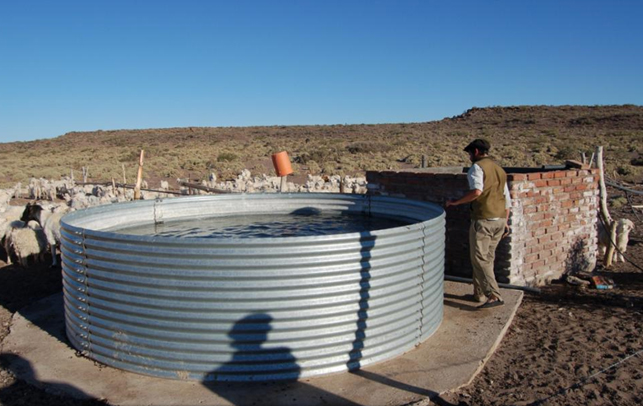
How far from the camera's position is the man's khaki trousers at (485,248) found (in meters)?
5.48

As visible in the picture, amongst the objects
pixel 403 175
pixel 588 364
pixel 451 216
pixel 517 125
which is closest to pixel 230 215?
pixel 403 175

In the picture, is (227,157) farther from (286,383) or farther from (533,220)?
(286,383)

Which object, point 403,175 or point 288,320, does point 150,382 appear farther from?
point 403,175

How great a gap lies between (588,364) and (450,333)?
1.18 meters

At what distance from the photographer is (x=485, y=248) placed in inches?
218

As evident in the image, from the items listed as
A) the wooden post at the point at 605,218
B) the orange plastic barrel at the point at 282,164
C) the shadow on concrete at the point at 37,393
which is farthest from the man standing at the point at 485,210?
the shadow on concrete at the point at 37,393

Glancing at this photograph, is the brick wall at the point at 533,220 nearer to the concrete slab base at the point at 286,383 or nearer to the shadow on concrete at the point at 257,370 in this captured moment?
the concrete slab base at the point at 286,383

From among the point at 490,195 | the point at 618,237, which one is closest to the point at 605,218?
the point at 618,237

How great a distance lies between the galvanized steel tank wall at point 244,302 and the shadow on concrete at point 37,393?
41cm

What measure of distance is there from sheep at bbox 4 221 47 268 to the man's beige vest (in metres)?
7.27

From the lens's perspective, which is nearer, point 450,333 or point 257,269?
point 257,269

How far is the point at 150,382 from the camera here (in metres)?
3.98

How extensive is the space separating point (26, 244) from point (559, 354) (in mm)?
8159

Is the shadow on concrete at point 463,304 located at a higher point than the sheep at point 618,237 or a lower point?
lower
